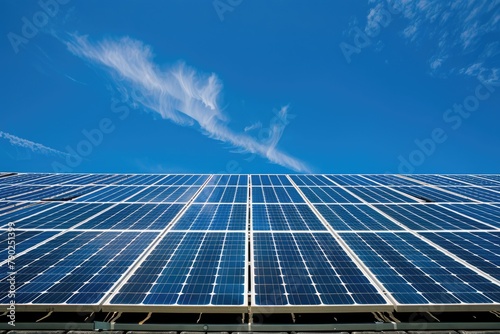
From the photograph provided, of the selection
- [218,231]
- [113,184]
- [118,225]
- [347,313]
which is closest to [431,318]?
[347,313]

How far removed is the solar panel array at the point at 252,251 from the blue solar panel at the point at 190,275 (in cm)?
4

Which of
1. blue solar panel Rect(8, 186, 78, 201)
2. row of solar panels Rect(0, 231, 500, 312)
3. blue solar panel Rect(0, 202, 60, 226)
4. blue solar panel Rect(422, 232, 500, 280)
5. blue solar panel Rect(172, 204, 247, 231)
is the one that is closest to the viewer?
row of solar panels Rect(0, 231, 500, 312)

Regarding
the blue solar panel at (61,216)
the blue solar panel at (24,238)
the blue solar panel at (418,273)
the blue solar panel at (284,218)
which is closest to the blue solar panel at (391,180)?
the blue solar panel at (284,218)

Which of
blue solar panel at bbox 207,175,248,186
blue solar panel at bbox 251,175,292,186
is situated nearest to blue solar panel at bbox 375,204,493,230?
blue solar panel at bbox 251,175,292,186

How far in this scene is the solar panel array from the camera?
6914 mm

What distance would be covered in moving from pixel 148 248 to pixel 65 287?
9.53 feet

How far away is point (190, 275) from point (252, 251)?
8.92 feet

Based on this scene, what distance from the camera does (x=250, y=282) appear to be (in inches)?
298

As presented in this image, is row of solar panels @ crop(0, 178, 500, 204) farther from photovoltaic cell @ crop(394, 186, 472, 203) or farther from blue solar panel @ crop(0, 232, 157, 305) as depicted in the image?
blue solar panel @ crop(0, 232, 157, 305)

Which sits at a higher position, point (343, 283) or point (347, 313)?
point (343, 283)

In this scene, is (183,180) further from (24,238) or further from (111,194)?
(24,238)

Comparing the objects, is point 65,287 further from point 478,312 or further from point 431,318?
point 478,312

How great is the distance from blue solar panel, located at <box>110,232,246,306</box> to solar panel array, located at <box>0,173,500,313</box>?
0.04m

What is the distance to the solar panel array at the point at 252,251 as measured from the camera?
6.91 meters
